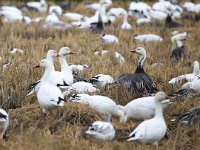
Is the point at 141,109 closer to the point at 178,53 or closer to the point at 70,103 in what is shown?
the point at 70,103

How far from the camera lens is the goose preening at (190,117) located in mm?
5375

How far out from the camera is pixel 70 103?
5.88 m

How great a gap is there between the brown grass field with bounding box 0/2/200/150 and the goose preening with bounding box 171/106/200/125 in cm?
7

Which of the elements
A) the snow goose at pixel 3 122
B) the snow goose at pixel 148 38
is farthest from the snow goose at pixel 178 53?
the snow goose at pixel 3 122

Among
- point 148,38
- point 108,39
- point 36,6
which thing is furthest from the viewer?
point 36,6

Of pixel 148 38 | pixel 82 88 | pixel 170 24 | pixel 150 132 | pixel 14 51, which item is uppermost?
pixel 150 132

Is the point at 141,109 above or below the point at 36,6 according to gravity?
above

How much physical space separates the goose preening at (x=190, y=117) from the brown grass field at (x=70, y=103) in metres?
0.07

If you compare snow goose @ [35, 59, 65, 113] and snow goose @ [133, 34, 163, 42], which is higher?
snow goose @ [35, 59, 65, 113]

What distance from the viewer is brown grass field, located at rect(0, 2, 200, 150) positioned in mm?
4797

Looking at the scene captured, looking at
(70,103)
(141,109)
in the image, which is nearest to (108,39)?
(70,103)

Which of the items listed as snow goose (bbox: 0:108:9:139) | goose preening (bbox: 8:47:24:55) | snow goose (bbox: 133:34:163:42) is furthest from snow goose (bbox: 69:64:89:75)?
snow goose (bbox: 133:34:163:42)

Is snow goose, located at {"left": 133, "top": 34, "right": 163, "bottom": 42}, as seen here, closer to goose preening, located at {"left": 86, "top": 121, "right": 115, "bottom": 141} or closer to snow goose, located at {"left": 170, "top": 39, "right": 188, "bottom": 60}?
snow goose, located at {"left": 170, "top": 39, "right": 188, "bottom": 60}

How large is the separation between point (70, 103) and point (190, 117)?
1291mm
